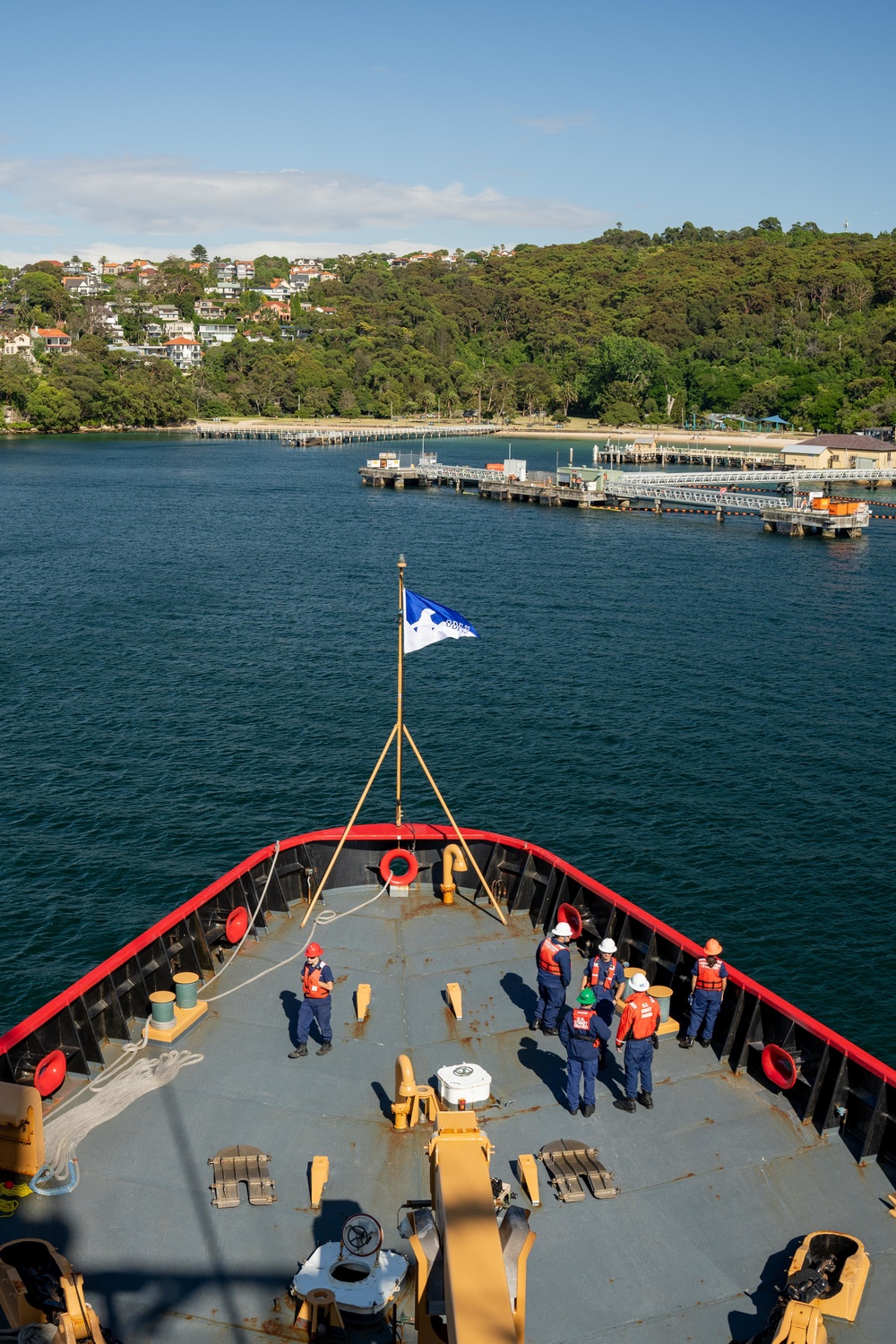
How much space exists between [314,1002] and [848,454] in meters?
140

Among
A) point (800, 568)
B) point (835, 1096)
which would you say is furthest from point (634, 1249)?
point (800, 568)

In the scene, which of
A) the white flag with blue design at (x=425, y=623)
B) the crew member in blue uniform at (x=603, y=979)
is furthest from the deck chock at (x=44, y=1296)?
the white flag with blue design at (x=425, y=623)

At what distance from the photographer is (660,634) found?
187 ft

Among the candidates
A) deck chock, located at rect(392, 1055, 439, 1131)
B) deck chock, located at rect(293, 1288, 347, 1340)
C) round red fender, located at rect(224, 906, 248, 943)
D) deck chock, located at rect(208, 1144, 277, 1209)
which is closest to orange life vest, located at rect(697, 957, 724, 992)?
deck chock, located at rect(392, 1055, 439, 1131)

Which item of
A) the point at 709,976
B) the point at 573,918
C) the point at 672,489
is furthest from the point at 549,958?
the point at 672,489

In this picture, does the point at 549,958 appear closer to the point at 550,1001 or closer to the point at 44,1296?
the point at 550,1001

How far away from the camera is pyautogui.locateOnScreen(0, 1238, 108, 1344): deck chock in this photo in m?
7.88

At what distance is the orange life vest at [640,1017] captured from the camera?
35.8 ft

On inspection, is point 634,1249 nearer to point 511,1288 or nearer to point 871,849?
point 511,1288

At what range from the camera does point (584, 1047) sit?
428 inches

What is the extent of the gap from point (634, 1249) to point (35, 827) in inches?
1003

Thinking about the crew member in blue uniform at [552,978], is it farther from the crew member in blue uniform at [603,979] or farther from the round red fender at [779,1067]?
the round red fender at [779,1067]

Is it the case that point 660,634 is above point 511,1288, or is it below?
below

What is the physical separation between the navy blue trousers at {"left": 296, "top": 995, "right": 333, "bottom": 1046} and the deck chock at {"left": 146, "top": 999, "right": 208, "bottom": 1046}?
1.46 metres
